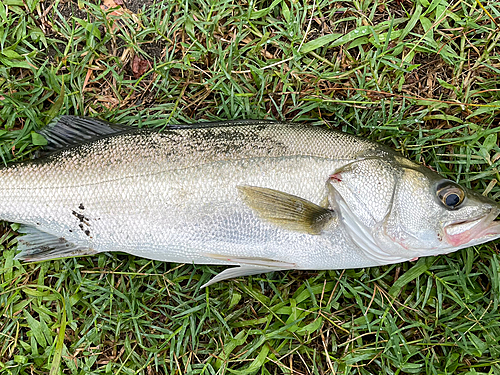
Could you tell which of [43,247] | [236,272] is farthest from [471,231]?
[43,247]

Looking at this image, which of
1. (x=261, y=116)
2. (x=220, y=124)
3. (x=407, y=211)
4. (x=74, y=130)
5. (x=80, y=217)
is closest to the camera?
(x=407, y=211)

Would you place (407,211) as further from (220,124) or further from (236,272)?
(220,124)

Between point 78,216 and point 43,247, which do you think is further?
point 43,247

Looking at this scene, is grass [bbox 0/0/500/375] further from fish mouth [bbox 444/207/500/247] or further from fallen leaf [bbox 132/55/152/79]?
fish mouth [bbox 444/207/500/247]

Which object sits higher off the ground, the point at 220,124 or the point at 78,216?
the point at 220,124

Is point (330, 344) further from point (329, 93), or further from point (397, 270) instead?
point (329, 93)

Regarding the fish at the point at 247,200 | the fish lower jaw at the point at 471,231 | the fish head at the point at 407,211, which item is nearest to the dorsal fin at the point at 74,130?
the fish at the point at 247,200
